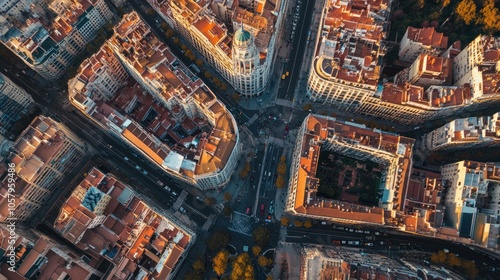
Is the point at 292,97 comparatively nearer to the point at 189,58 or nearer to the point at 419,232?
the point at 189,58

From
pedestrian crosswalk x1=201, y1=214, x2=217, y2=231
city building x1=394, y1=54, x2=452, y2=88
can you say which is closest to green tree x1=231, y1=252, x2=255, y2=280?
pedestrian crosswalk x1=201, y1=214, x2=217, y2=231

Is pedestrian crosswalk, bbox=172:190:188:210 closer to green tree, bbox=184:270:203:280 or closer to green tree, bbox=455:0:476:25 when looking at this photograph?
green tree, bbox=184:270:203:280

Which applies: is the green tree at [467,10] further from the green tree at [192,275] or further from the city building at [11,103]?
the city building at [11,103]

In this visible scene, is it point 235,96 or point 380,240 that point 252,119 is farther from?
point 380,240

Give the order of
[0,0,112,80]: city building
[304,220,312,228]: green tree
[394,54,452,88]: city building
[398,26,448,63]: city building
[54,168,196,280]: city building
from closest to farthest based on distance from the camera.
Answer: [54,168,196,280]: city building < [394,54,452,88]: city building < [304,220,312,228]: green tree < [0,0,112,80]: city building < [398,26,448,63]: city building

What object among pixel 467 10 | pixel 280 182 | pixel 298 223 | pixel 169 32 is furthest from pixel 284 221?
pixel 467 10

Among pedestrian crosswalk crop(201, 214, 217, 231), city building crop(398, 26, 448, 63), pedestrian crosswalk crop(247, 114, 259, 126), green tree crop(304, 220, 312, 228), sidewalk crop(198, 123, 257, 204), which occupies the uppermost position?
city building crop(398, 26, 448, 63)

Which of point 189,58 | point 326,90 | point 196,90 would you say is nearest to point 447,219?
point 326,90
